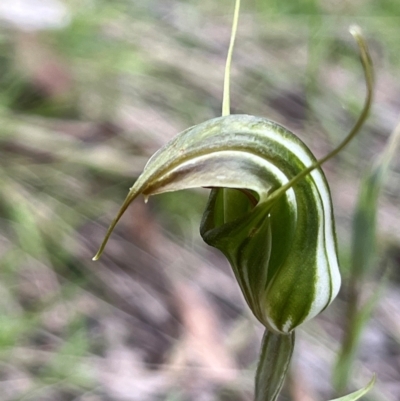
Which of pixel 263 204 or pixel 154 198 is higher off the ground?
pixel 263 204

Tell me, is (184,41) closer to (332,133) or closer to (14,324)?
(332,133)

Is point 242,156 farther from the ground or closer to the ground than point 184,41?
farther from the ground

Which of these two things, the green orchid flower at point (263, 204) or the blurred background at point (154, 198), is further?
the blurred background at point (154, 198)

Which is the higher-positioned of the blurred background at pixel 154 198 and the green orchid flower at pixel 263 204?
the green orchid flower at pixel 263 204

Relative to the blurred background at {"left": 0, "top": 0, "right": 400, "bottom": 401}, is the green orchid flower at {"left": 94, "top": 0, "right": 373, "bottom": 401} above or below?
above

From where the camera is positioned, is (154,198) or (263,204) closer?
(263,204)

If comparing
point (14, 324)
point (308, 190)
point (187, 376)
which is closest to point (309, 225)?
→ point (308, 190)

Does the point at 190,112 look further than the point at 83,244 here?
Yes

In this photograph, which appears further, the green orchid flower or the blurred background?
the blurred background
